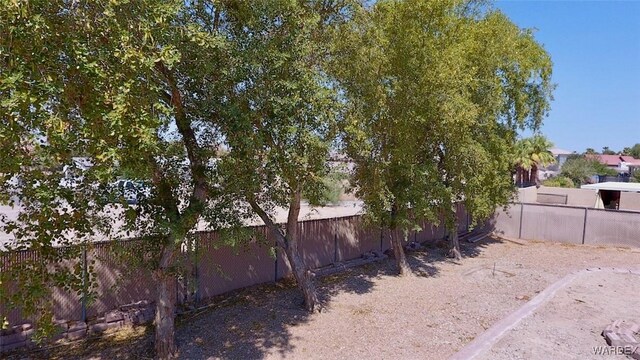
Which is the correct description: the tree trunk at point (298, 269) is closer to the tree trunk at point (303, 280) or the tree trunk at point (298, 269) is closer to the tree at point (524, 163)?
the tree trunk at point (303, 280)

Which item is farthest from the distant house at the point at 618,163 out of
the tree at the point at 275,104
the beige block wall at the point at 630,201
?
the tree at the point at 275,104

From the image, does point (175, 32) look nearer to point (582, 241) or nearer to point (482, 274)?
point (482, 274)

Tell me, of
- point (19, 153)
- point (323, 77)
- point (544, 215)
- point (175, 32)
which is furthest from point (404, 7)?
point (544, 215)

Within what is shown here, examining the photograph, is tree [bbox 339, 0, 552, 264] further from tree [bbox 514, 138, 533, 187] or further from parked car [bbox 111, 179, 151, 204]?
tree [bbox 514, 138, 533, 187]

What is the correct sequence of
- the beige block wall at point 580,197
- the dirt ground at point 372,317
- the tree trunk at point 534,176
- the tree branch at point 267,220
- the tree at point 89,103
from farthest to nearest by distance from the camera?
the tree trunk at point 534,176
the beige block wall at point 580,197
the tree branch at point 267,220
the dirt ground at point 372,317
the tree at point 89,103

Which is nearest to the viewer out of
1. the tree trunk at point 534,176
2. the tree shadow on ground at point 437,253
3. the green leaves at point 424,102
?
the green leaves at point 424,102

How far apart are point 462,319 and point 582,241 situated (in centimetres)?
1304

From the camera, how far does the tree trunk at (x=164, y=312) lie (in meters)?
6.90

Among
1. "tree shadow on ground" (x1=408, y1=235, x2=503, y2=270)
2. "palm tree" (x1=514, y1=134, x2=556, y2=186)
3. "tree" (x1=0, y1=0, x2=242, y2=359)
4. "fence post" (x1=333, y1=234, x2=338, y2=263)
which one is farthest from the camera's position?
"palm tree" (x1=514, y1=134, x2=556, y2=186)

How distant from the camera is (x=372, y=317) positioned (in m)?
9.14

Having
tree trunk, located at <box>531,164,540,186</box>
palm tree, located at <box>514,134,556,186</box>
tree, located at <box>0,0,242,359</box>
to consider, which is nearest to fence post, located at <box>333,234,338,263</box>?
Result: tree, located at <box>0,0,242,359</box>

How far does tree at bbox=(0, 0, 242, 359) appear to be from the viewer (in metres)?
4.24

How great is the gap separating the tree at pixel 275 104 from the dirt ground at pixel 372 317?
2.62 m

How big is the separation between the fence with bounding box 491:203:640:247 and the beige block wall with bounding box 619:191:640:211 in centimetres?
582
